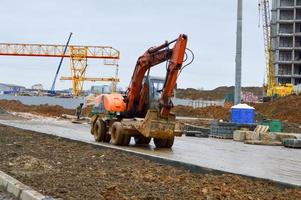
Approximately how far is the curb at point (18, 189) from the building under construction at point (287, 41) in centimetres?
11145

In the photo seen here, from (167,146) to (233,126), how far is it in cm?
1232

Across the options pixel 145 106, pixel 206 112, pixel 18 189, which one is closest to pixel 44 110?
pixel 206 112

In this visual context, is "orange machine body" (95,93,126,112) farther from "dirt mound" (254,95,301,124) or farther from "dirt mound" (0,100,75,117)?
"dirt mound" (0,100,75,117)

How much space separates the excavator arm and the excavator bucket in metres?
0.24

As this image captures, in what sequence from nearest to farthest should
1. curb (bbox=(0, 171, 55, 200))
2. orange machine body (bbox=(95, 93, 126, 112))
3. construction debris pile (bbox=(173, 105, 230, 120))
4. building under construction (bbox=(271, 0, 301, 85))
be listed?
curb (bbox=(0, 171, 55, 200)) < orange machine body (bbox=(95, 93, 126, 112)) < construction debris pile (bbox=(173, 105, 230, 120)) < building under construction (bbox=(271, 0, 301, 85))

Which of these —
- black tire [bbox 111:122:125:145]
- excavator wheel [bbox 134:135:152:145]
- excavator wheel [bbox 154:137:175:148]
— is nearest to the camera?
black tire [bbox 111:122:125:145]

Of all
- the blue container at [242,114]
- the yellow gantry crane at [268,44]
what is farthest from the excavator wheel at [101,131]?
the yellow gantry crane at [268,44]

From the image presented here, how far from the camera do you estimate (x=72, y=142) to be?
23547 millimetres

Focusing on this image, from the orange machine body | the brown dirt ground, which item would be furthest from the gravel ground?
the orange machine body

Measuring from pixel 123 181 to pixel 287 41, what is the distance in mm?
115635

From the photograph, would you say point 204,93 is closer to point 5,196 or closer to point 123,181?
point 123,181

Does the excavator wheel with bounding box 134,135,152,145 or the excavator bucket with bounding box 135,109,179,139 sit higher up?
the excavator bucket with bounding box 135,109,179,139

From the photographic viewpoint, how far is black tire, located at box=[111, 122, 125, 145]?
21.6 meters

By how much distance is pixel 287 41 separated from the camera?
122 m
